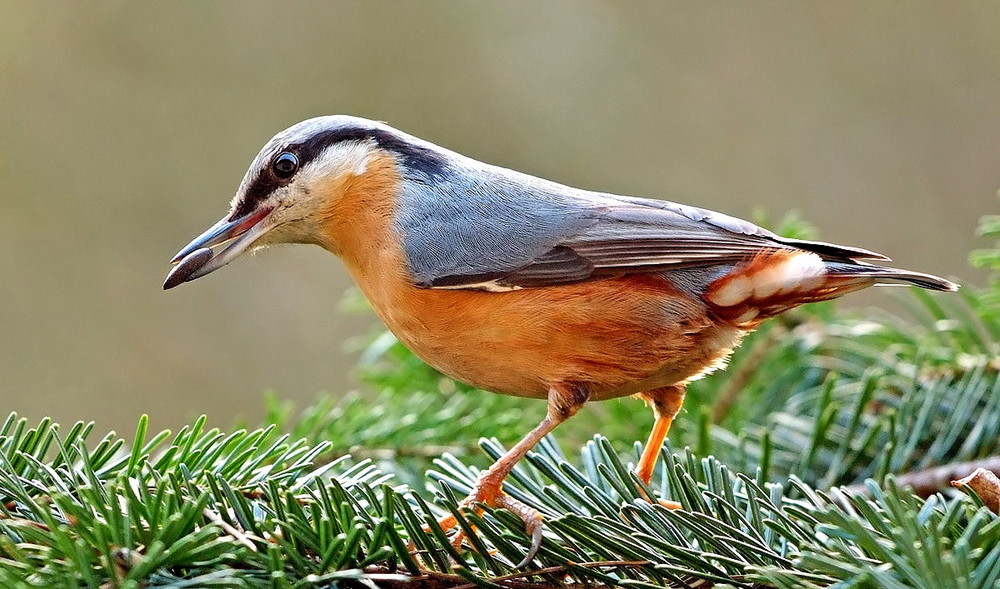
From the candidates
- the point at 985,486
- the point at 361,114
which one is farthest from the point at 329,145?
the point at 361,114

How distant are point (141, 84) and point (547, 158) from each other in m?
2.94

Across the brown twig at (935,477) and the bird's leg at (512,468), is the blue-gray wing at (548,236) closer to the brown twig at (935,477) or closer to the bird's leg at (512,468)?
Answer: the bird's leg at (512,468)

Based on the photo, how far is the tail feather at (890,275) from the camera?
2.06 meters

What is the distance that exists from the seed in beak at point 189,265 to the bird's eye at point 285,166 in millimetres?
263

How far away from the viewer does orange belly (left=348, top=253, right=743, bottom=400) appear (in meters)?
2.21

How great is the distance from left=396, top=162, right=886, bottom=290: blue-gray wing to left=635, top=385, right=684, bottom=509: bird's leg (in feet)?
1.06

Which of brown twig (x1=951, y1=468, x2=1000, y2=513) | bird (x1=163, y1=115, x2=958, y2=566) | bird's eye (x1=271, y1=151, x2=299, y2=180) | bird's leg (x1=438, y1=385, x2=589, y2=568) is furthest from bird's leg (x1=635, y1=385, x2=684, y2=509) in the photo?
bird's eye (x1=271, y1=151, x2=299, y2=180)

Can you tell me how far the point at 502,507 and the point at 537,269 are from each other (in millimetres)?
715

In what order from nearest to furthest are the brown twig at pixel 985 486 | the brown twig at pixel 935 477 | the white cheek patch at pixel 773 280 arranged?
the brown twig at pixel 985 486 → the brown twig at pixel 935 477 → the white cheek patch at pixel 773 280

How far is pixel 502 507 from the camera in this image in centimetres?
176

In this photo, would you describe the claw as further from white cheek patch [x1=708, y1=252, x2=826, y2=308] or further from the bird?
Answer: white cheek patch [x1=708, y1=252, x2=826, y2=308]

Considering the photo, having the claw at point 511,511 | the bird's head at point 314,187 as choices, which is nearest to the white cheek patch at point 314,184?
the bird's head at point 314,187

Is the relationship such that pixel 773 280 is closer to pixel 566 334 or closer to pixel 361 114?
pixel 566 334

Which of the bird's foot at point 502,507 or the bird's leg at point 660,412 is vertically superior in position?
the bird's leg at point 660,412
